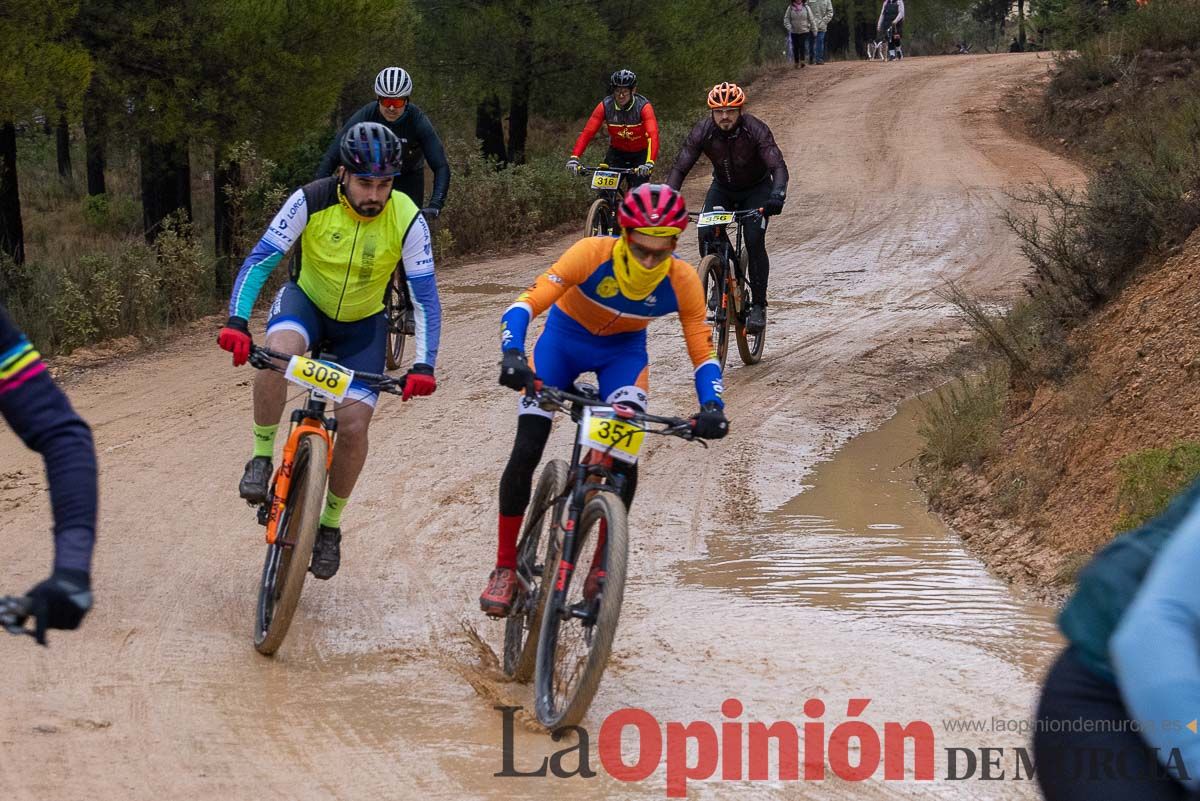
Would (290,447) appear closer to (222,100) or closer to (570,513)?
(570,513)

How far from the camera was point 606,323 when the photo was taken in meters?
5.75

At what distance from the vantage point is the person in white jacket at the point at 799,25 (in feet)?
114

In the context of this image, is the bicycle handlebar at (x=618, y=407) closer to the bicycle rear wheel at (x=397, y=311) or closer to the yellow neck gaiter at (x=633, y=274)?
the yellow neck gaiter at (x=633, y=274)

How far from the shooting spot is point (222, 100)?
1487 centimetres

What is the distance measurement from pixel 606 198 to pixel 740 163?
13.5 ft

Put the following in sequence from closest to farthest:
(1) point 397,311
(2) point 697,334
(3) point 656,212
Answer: (3) point 656,212, (2) point 697,334, (1) point 397,311

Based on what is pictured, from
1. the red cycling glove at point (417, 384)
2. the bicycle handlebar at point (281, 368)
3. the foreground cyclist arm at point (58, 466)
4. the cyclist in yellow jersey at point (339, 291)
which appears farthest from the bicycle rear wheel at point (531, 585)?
the foreground cyclist arm at point (58, 466)

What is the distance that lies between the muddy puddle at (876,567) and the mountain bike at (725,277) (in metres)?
2.16

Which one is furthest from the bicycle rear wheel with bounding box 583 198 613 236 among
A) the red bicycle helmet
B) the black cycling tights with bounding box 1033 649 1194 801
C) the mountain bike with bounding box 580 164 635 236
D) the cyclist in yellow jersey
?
the black cycling tights with bounding box 1033 649 1194 801

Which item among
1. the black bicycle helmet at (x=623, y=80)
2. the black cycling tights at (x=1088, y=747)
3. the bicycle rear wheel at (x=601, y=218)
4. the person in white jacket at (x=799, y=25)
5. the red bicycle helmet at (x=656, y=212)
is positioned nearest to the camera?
the black cycling tights at (x=1088, y=747)

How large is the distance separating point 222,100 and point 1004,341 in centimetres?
942

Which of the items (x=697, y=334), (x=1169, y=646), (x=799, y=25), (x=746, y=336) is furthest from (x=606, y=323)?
(x=799, y=25)

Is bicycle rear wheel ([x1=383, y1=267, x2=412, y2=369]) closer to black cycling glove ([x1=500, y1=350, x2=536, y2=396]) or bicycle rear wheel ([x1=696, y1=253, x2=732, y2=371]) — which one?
bicycle rear wheel ([x1=696, y1=253, x2=732, y2=371])

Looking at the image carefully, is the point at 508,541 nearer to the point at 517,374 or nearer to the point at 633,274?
the point at 517,374
